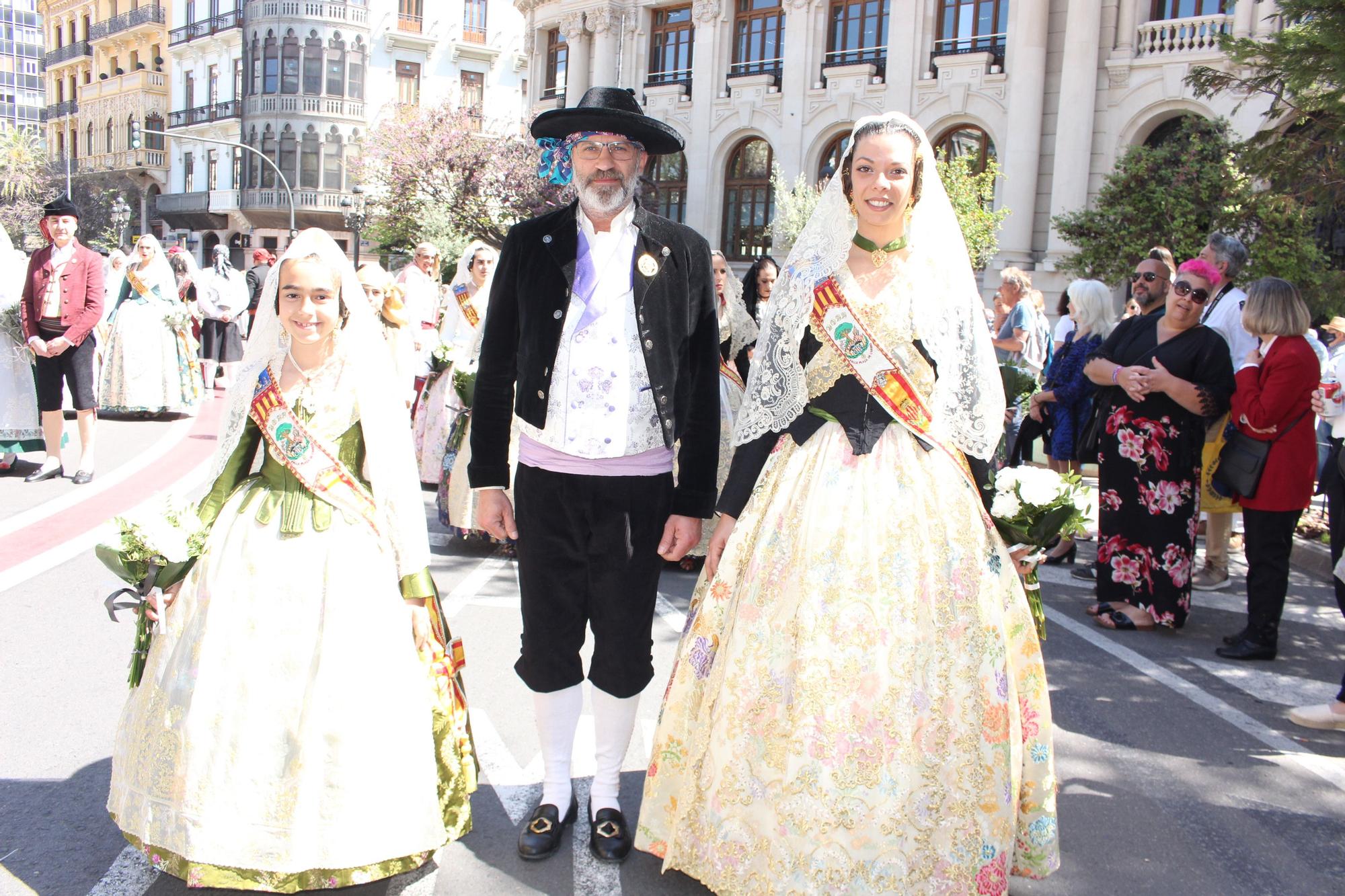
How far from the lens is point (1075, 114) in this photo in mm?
24922

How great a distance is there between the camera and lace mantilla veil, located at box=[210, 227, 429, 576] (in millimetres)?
3242

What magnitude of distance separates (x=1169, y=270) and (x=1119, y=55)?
20.7 meters

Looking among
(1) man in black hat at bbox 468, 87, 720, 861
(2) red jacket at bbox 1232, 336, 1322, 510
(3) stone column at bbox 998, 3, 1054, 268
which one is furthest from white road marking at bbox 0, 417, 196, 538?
(3) stone column at bbox 998, 3, 1054, 268

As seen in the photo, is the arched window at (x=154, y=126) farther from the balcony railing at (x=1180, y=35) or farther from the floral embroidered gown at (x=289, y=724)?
the floral embroidered gown at (x=289, y=724)

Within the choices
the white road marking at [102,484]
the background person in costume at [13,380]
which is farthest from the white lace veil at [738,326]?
the background person in costume at [13,380]

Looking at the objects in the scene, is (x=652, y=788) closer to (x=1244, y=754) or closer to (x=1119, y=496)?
(x=1244, y=754)

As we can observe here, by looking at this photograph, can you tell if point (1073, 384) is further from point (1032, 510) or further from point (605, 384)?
point (605, 384)

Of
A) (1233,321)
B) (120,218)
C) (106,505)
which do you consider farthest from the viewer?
(120,218)

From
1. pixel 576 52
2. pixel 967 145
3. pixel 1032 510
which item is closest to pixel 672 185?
pixel 576 52

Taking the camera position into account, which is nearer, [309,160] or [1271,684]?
[1271,684]

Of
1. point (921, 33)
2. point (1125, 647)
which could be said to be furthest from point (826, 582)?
point (921, 33)

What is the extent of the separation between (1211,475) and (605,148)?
15.2ft

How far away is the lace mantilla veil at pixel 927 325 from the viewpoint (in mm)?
3166

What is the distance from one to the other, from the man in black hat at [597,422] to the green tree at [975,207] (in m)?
19.9
